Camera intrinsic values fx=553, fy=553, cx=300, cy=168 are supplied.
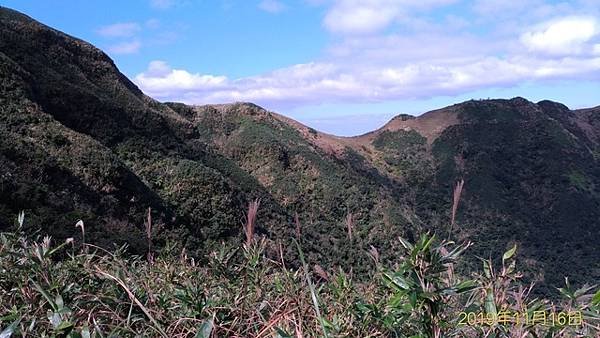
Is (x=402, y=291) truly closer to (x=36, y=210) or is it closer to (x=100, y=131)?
(x=36, y=210)

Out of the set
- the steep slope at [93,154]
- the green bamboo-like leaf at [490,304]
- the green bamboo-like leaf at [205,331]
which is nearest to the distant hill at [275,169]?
the steep slope at [93,154]

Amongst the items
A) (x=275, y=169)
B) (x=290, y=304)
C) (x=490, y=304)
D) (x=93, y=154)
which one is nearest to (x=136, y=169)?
(x=93, y=154)

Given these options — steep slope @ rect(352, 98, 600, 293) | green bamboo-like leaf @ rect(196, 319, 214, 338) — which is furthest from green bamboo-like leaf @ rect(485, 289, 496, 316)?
steep slope @ rect(352, 98, 600, 293)

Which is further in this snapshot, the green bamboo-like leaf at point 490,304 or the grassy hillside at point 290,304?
the green bamboo-like leaf at point 490,304

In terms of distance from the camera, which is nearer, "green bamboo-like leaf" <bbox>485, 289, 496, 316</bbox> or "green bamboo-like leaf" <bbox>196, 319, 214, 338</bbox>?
"green bamboo-like leaf" <bbox>196, 319, 214, 338</bbox>

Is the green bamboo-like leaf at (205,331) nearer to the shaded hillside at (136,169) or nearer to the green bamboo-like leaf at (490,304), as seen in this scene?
the green bamboo-like leaf at (490,304)

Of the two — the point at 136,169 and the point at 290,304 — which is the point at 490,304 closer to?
the point at 290,304

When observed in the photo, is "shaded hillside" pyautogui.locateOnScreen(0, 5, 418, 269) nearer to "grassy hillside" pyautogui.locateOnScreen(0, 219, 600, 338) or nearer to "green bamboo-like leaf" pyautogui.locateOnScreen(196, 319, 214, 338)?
"grassy hillside" pyautogui.locateOnScreen(0, 219, 600, 338)

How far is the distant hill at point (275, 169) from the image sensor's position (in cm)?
2212

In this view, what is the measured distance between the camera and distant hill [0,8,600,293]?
22.1 meters

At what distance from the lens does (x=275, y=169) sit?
1871 inches

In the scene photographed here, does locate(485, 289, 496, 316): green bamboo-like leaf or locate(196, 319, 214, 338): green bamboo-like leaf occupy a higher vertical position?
locate(196, 319, 214, 338): green bamboo-like leaf

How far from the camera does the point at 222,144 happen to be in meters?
51.8

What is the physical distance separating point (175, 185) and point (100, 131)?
17.2 feet
